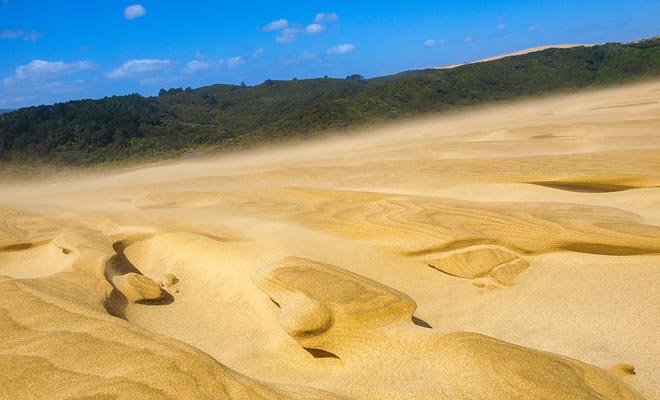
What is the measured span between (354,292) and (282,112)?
2760 cm

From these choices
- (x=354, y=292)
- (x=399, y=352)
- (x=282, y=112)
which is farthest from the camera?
(x=282, y=112)

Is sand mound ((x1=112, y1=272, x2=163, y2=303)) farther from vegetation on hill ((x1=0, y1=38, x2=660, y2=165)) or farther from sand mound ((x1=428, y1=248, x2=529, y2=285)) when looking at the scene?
vegetation on hill ((x1=0, y1=38, x2=660, y2=165))

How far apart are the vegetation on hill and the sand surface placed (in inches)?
465

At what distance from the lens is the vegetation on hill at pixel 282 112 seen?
52.8 ft

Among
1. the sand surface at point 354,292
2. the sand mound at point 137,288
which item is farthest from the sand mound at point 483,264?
the sand mound at point 137,288

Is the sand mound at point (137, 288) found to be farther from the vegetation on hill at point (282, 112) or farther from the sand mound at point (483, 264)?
the vegetation on hill at point (282, 112)

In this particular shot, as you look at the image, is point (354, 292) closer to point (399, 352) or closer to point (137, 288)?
point (399, 352)

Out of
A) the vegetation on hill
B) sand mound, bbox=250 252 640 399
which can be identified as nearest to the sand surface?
sand mound, bbox=250 252 640 399

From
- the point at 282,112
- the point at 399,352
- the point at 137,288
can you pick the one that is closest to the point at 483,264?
the point at 399,352

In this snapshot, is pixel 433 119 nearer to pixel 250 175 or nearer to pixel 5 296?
pixel 250 175

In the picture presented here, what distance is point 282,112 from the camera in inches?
1130

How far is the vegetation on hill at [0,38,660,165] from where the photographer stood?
634 inches

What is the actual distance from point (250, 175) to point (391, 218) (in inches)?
139

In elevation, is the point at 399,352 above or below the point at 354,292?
below
